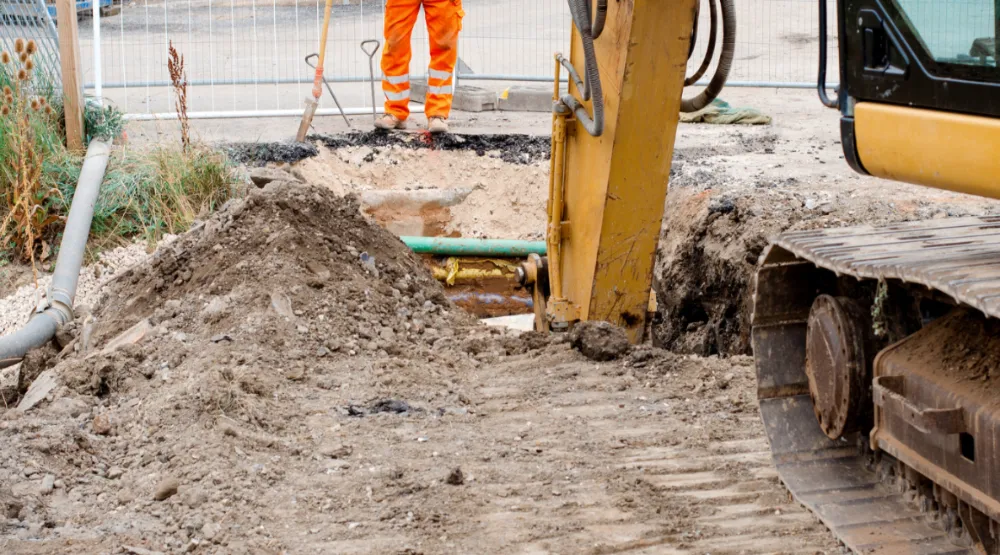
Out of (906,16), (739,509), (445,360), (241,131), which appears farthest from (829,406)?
(241,131)

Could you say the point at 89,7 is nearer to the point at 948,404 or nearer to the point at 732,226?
the point at 732,226

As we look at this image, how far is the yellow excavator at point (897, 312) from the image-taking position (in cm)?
286

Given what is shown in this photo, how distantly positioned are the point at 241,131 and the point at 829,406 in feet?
24.2

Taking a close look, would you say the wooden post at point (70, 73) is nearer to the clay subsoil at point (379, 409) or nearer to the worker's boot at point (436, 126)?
the clay subsoil at point (379, 409)

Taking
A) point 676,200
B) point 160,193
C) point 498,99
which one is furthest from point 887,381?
point 498,99

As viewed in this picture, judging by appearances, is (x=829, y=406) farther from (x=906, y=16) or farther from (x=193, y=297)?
(x=193, y=297)

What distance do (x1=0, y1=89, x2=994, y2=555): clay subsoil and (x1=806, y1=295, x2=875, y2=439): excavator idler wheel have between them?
0.37 m

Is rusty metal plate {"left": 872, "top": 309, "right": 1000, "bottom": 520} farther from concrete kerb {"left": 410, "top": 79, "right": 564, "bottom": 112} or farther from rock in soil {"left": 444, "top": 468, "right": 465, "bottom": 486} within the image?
concrete kerb {"left": 410, "top": 79, "right": 564, "bottom": 112}

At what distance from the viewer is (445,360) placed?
207 inches

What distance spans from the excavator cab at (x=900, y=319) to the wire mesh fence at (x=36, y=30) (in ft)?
20.3

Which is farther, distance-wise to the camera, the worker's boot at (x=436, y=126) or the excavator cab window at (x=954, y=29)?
the worker's boot at (x=436, y=126)

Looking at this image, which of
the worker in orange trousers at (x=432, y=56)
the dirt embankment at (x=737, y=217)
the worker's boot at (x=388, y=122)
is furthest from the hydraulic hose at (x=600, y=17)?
the worker's boot at (x=388, y=122)

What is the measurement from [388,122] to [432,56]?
762 millimetres

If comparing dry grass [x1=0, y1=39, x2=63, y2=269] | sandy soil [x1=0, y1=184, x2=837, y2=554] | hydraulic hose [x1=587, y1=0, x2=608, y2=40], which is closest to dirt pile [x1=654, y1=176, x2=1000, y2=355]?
sandy soil [x1=0, y1=184, x2=837, y2=554]
